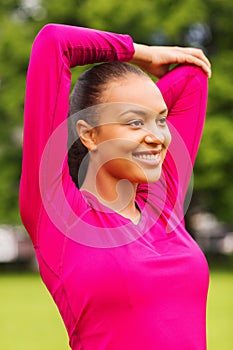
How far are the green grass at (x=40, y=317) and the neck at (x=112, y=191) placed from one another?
23.6 feet

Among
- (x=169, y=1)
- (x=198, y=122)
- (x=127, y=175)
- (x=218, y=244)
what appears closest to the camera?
(x=127, y=175)

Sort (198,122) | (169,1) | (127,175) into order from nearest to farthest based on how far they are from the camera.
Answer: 1. (127,175)
2. (198,122)
3. (169,1)

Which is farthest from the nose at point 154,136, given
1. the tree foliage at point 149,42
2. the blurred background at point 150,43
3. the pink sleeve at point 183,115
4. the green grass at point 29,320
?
the tree foliage at point 149,42

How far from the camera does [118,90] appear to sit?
201 centimetres

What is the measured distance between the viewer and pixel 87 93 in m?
2.06

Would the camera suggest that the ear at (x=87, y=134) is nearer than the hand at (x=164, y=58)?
Yes

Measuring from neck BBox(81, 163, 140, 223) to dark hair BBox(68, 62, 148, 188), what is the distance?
0.16ft

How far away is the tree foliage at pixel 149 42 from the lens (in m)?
20.1

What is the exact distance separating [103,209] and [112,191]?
73mm

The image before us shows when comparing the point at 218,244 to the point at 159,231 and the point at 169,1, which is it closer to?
the point at 169,1

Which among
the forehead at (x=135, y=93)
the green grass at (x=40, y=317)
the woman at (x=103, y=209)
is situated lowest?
the green grass at (x=40, y=317)

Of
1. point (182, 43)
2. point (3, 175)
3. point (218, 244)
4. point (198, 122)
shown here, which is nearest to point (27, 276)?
point (3, 175)

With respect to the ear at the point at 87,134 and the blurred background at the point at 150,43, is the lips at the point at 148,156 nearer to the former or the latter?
the ear at the point at 87,134

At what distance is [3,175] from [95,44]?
19.4 meters
